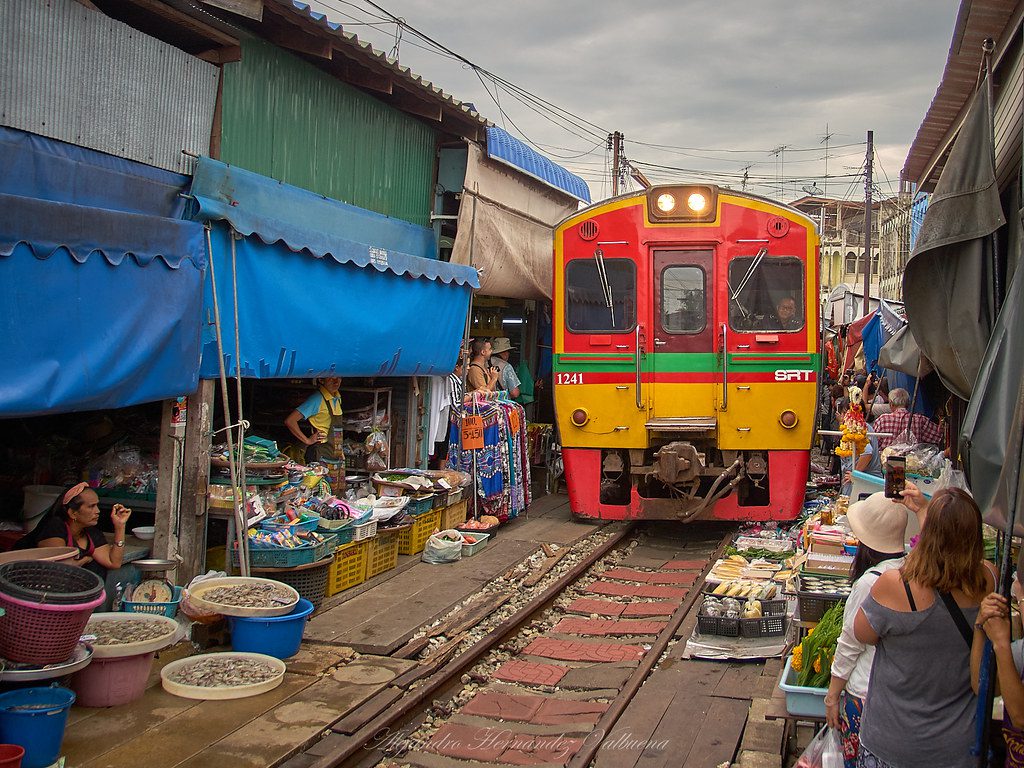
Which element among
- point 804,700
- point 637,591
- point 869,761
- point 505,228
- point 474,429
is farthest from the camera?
point 505,228

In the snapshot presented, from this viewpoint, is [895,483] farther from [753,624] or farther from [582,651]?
Answer: [582,651]

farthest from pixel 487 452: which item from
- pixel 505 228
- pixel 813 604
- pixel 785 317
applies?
pixel 813 604

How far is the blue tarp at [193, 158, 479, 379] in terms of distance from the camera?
272 inches

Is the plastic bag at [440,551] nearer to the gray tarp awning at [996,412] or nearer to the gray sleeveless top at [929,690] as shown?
the gray sleeveless top at [929,690]

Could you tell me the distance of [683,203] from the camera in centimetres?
993

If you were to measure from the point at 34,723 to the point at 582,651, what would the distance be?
3.70 meters

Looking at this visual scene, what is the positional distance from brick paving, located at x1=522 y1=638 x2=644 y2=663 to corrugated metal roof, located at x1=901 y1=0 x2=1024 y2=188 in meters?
4.18

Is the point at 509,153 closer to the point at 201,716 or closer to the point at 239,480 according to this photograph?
the point at 239,480

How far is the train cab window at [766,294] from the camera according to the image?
978 cm

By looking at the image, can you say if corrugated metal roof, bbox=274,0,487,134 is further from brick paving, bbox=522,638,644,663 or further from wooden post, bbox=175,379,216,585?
brick paving, bbox=522,638,644,663

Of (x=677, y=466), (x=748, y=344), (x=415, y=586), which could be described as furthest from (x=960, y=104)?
(x=415, y=586)

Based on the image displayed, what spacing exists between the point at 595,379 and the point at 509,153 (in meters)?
3.22

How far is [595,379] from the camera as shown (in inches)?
392

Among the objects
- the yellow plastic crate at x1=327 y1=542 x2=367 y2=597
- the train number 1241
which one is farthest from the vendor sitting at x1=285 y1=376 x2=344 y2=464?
the train number 1241
